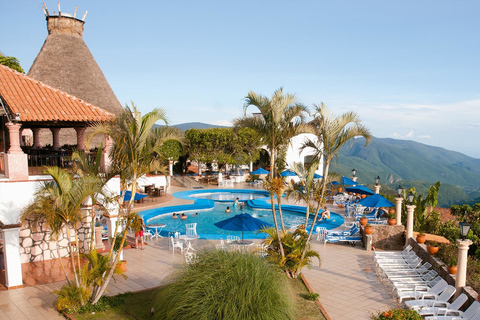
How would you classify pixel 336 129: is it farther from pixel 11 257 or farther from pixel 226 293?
pixel 11 257

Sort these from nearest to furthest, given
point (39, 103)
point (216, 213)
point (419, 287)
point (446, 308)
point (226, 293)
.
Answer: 1. point (226, 293)
2. point (446, 308)
3. point (419, 287)
4. point (39, 103)
5. point (216, 213)

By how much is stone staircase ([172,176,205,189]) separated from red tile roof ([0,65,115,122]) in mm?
20054

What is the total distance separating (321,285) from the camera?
10562mm

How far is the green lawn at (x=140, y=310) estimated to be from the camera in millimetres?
8305

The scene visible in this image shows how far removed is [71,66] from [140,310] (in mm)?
34684

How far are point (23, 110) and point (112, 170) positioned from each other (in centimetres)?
388

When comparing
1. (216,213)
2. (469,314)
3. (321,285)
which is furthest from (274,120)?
(216,213)

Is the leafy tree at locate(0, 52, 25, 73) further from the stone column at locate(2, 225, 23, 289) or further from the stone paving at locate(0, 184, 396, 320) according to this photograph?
the stone column at locate(2, 225, 23, 289)

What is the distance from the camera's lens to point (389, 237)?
47.7 feet

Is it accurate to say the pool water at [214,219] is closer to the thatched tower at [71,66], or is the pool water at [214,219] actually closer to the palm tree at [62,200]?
the palm tree at [62,200]

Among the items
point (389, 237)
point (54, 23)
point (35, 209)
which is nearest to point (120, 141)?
point (35, 209)

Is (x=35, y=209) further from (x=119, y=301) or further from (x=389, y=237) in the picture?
(x=389, y=237)

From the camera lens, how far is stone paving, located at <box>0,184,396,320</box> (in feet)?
29.0

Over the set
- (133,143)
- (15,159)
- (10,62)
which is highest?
(10,62)
